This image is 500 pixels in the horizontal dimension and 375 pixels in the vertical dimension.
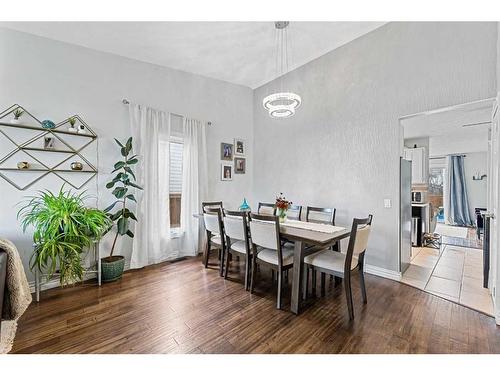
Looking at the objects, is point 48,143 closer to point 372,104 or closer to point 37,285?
point 37,285

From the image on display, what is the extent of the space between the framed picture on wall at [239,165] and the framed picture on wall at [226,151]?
0.50ft

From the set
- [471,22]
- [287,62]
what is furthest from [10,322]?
[471,22]

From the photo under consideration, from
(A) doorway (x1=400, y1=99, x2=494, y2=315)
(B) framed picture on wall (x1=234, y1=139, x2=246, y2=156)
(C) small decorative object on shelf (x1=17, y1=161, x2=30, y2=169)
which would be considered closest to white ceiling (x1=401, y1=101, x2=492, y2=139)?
(A) doorway (x1=400, y1=99, x2=494, y2=315)

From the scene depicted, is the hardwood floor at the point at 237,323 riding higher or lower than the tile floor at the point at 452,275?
lower

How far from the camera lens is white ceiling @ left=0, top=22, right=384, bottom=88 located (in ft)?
9.32

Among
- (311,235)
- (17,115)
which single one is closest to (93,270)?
(17,115)

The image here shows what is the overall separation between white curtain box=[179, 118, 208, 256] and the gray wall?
1519mm

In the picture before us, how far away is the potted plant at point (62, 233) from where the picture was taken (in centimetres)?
245

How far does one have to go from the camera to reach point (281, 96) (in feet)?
8.91

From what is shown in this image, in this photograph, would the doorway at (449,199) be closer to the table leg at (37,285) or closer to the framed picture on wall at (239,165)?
the framed picture on wall at (239,165)

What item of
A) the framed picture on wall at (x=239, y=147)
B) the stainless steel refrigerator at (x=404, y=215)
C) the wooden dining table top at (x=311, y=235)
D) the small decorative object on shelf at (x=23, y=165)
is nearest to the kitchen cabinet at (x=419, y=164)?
the stainless steel refrigerator at (x=404, y=215)

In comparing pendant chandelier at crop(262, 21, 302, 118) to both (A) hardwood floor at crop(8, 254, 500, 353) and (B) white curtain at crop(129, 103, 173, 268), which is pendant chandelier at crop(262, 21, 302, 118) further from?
(A) hardwood floor at crop(8, 254, 500, 353)

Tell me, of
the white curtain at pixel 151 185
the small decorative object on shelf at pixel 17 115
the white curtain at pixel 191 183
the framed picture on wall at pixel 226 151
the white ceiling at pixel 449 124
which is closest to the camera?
the small decorative object on shelf at pixel 17 115
